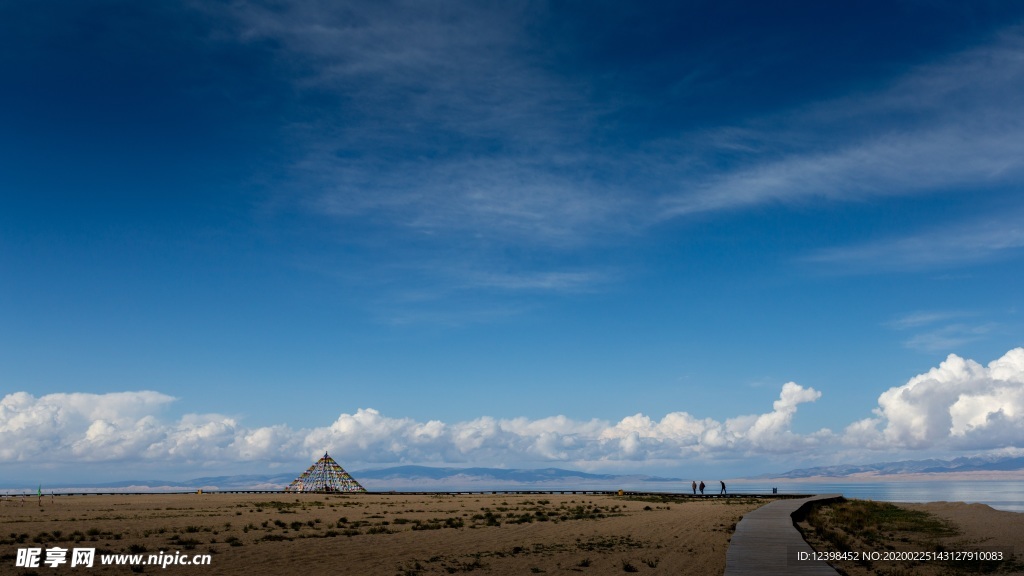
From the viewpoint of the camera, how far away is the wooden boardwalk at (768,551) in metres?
16.4

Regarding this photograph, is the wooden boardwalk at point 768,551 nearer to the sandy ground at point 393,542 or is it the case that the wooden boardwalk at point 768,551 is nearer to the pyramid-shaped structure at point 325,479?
the sandy ground at point 393,542

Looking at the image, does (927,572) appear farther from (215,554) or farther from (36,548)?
(36,548)

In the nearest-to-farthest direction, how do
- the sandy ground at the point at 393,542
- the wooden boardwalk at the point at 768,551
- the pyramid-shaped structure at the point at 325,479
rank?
the wooden boardwalk at the point at 768,551 → the sandy ground at the point at 393,542 → the pyramid-shaped structure at the point at 325,479

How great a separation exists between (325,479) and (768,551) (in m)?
71.5

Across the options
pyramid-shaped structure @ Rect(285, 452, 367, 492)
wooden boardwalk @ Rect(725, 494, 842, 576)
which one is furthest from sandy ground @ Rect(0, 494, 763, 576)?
pyramid-shaped structure @ Rect(285, 452, 367, 492)

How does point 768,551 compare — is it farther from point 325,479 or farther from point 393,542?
point 325,479

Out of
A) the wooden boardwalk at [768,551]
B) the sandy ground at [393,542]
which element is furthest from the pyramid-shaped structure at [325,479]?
the wooden boardwalk at [768,551]

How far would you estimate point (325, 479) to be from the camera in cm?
8394

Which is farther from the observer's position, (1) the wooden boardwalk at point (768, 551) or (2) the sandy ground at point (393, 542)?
(2) the sandy ground at point (393, 542)

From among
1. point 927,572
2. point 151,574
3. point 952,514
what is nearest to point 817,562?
point 927,572

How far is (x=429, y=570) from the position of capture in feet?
64.7

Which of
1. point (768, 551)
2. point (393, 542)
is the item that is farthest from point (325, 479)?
point (768, 551)

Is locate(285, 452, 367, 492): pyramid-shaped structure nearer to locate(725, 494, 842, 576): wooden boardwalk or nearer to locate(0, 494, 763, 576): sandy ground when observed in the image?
locate(0, 494, 763, 576): sandy ground

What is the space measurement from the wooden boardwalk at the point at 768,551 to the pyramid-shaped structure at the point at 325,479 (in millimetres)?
61347
